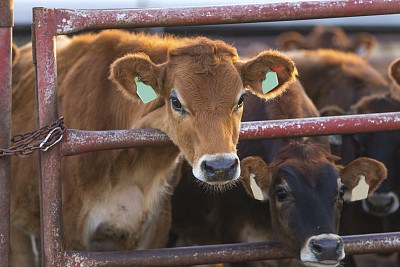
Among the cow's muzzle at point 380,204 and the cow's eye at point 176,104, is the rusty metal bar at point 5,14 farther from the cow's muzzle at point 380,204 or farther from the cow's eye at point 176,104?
the cow's muzzle at point 380,204

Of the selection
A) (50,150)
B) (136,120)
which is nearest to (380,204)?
(136,120)

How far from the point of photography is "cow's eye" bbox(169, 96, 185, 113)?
341 cm

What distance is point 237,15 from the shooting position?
10.2 ft

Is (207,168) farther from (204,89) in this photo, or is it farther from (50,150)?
(50,150)

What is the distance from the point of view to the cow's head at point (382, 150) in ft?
17.7

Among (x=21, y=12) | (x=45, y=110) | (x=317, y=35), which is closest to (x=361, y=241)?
(x=45, y=110)

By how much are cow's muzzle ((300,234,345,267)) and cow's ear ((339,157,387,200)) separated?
1.88 feet

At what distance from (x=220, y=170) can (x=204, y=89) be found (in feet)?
1.62

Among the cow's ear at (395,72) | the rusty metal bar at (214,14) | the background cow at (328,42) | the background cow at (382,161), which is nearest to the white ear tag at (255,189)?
the rusty metal bar at (214,14)

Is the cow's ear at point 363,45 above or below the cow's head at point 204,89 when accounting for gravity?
below

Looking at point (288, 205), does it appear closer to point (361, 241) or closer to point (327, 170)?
point (327, 170)

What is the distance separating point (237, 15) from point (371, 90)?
13.0ft

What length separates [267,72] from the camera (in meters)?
3.63

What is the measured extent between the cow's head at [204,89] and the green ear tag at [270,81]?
0.08 ft
